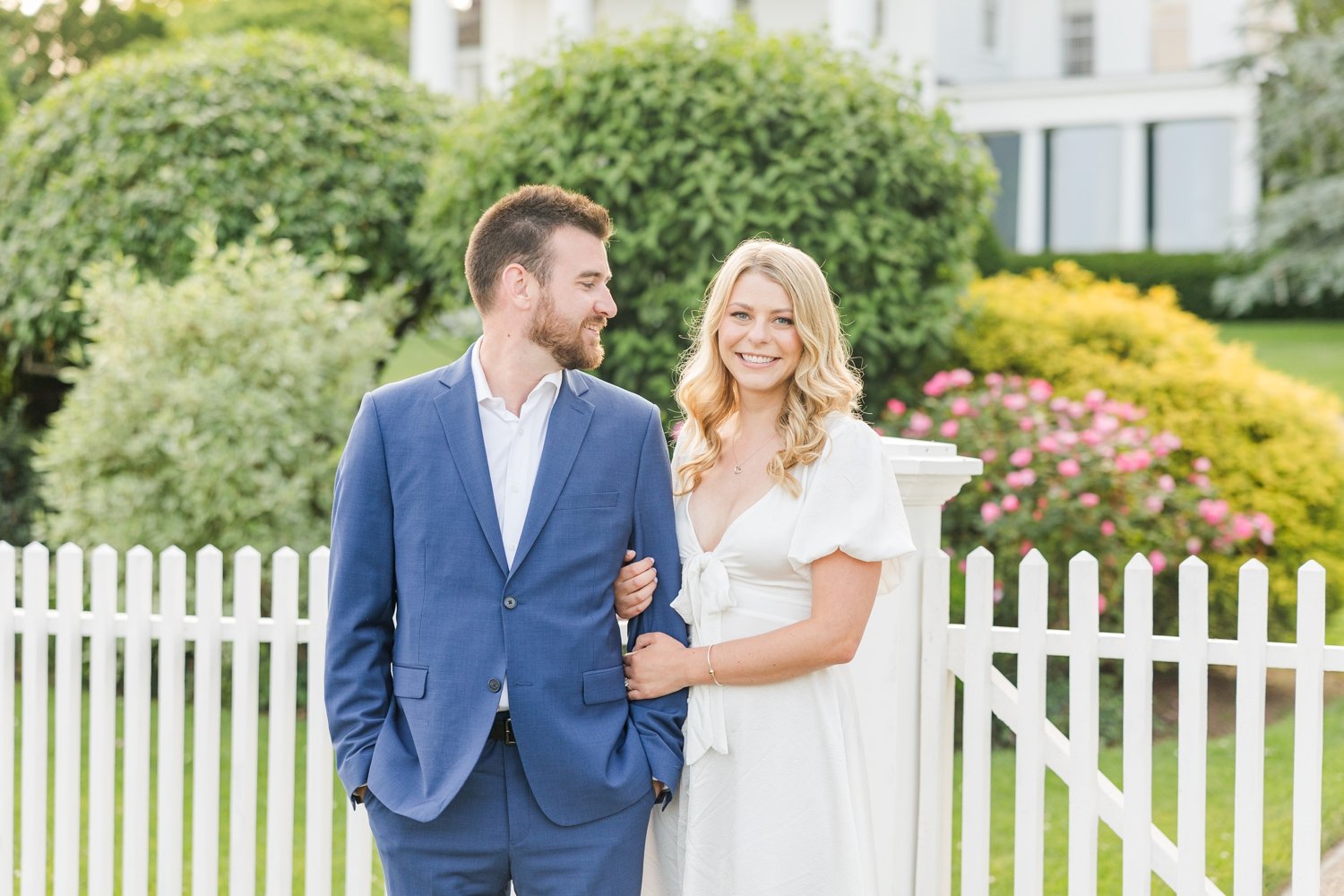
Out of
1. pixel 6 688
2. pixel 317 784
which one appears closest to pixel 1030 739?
pixel 317 784

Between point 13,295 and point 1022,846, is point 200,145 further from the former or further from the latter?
point 1022,846

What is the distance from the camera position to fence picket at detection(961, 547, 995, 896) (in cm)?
324

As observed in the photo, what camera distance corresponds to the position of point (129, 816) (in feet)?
Result: 12.8

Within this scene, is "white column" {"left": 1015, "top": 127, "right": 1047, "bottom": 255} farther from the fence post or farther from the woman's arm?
the woman's arm

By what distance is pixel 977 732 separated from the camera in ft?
10.8

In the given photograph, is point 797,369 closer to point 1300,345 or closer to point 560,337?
point 560,337

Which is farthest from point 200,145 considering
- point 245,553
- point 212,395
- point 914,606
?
point 914,606

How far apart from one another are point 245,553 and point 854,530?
1878 mm

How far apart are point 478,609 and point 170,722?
5.45 feet

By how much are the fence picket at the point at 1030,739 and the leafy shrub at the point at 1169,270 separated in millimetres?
19048

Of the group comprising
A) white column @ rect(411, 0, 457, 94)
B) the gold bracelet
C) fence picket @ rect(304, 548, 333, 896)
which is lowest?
fence picket @ rect(304, 548, 333, 896)

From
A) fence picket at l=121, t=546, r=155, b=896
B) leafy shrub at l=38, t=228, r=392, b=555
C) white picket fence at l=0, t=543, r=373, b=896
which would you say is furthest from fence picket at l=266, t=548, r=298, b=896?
leafy shrub at l=38, t=228, r=392, b=555

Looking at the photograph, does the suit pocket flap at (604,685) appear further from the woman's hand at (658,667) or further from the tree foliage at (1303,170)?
the tree foliage at (1303,170)

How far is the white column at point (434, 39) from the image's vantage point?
2369 cm
